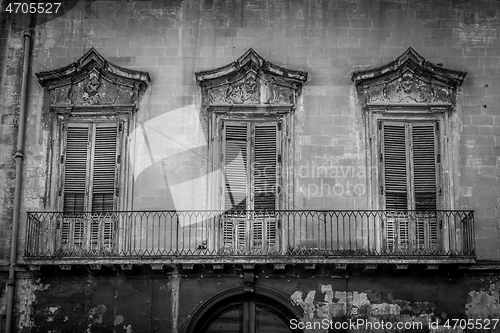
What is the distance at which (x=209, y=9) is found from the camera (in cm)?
1977

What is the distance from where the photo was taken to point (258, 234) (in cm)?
1870

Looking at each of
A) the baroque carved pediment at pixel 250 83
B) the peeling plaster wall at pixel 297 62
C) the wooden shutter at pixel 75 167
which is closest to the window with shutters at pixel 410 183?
the peeling plaster wall at pixel 297 62

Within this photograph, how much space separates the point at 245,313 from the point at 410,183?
13.7 ft

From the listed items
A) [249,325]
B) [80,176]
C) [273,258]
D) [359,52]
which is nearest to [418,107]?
[359,52]

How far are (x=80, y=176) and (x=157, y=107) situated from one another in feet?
6.87

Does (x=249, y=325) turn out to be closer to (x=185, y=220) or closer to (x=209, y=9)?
(x=185, y=220)

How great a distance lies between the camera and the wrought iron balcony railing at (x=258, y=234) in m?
18.5

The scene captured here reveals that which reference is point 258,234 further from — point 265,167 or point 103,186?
point 103,186

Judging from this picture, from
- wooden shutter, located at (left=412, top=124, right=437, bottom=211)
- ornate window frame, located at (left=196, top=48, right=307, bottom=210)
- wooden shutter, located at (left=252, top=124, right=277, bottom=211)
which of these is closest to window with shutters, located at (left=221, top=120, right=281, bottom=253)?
wooden shutter, located at (left=252, top=124, right=277, bottom=211)

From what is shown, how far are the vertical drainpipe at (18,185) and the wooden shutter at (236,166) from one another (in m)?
4.13

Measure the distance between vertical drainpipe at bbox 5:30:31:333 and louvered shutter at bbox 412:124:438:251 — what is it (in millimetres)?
7901

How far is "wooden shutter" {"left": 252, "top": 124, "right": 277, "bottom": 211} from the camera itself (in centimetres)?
1894

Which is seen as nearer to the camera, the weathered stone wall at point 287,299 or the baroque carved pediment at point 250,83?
the weathered stone wall at point 287,299

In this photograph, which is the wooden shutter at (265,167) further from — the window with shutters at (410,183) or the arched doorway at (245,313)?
the window with shutters at (410,183)
